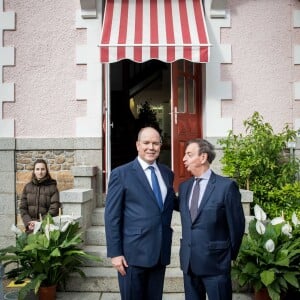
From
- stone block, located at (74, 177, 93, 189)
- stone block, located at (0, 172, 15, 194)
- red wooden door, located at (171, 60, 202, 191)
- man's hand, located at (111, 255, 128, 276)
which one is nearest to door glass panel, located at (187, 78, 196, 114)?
red wooden door, located at (171, 60, 202, 191)

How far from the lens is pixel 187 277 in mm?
3084

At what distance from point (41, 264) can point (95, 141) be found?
2462 millimetres

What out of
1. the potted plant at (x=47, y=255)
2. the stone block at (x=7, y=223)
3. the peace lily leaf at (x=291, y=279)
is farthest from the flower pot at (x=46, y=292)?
the peace lily leaf at (x=291, y=279)

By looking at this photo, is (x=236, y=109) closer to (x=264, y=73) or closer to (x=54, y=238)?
(x=264, y=73)

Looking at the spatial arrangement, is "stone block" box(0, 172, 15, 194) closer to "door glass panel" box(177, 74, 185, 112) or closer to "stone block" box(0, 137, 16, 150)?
"stone block" box(0, 137, 16, 150)

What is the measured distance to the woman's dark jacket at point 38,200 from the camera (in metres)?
5.20

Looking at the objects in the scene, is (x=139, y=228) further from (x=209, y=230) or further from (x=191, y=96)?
(x=191, y=96)

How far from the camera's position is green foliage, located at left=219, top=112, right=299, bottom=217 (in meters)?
5.41

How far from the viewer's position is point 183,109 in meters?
6.48

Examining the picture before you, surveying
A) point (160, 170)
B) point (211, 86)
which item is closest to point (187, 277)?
point (160, 170)

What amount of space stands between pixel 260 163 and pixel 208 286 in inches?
113

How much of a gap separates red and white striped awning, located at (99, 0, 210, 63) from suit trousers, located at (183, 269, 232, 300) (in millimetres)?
3331

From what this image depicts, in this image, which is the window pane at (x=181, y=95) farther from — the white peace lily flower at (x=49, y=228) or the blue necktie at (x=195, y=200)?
the blue necktie at (x=195, y=200)

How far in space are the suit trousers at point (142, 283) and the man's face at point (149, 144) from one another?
0.88 meters
